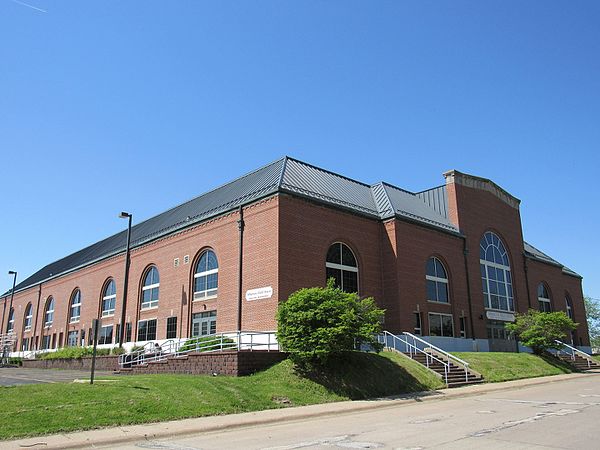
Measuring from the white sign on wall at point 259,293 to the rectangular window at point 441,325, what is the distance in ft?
38.9

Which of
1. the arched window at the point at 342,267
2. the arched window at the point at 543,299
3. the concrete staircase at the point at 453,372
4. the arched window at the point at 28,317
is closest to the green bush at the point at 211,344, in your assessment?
the arched window at the point at 342,267

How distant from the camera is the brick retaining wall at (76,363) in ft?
96.8

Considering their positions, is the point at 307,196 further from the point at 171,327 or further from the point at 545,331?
the point at 545,331

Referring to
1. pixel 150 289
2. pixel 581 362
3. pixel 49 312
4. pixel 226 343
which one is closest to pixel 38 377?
pixel 226 343

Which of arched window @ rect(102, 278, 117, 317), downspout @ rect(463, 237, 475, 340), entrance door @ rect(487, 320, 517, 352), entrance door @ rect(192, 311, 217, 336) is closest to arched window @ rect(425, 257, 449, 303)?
downspout @ rect(463, 237, 475, 340)

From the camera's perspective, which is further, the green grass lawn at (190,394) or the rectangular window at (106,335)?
the rectangular window at (106,335)

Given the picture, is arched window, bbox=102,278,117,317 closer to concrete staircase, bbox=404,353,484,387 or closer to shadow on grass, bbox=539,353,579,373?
concrete staircase, bbox=404,353,484,387

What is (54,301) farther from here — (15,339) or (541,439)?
(541,439)

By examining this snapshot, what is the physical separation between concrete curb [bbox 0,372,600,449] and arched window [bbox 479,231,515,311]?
62.1 feet

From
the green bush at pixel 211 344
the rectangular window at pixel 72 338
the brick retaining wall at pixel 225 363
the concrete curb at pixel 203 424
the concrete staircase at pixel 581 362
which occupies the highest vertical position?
the rectangular window at pixel 72 338

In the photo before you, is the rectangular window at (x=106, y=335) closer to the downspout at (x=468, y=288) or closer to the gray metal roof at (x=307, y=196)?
the gray metal roof at (x=307, y=196)

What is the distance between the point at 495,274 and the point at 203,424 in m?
31.8

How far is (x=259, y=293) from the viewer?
25.0 meters

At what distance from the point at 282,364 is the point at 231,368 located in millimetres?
2013
